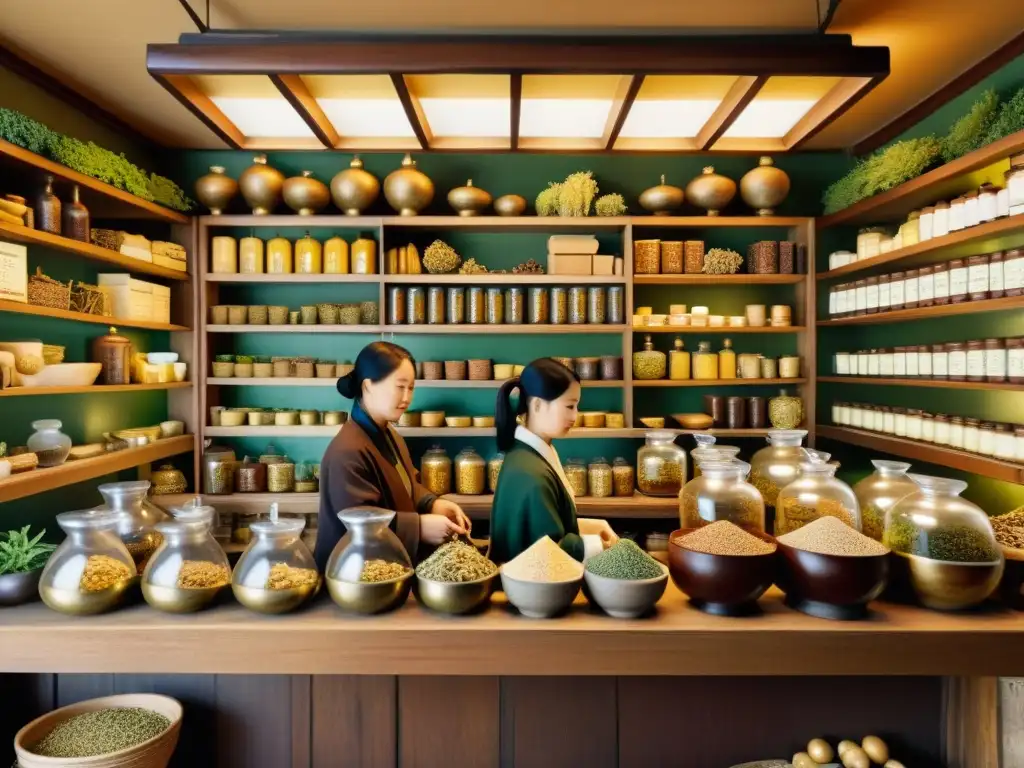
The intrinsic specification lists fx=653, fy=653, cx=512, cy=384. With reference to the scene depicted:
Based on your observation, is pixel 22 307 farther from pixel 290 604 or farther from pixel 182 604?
pixel 290 604

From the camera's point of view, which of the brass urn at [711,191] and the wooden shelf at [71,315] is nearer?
the wooden shelf at [71,315]

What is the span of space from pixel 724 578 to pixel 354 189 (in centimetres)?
305

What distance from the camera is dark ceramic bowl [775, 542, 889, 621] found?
1416mm

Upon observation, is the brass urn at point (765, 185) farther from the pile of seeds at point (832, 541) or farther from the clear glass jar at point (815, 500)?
the pile of seeds at point (832, 541)

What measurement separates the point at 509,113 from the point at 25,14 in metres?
1.98

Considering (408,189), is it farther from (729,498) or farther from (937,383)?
(937,383)

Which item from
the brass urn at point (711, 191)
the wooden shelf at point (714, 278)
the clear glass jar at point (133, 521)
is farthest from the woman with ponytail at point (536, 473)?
the brass urn at point (711, 191)

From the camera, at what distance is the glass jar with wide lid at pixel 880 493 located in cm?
174

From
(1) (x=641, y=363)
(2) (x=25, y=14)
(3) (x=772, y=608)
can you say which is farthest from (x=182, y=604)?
(1) (x=641, y=363)

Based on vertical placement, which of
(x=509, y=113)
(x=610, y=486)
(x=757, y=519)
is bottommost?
(x=610, y=486)

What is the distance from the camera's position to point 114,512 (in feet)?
5.31

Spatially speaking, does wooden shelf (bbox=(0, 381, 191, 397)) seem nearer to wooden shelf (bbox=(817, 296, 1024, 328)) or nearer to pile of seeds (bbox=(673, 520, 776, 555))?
pile of seeds (bbox=(673, 520, 776, 555))

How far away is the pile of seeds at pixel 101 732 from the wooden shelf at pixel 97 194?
2.03 metres

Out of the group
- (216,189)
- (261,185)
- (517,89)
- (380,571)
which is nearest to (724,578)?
(380,571)
